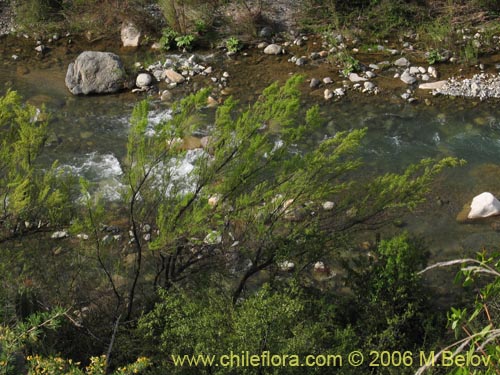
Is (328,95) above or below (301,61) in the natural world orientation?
below

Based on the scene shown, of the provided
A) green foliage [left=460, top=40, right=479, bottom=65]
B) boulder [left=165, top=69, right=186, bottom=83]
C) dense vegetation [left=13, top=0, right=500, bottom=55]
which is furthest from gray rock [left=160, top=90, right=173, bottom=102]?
green foliage [left=460, top=40, right=479, bottom=65]

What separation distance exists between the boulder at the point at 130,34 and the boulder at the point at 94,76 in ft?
4.16

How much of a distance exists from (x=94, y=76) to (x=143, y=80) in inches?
35.8

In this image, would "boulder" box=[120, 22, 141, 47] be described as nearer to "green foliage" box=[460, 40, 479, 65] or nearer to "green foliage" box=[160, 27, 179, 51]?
"green foliage" box=[160, 27, 179, 51]

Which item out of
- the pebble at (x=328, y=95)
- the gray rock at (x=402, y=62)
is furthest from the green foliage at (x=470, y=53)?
the pebble at (x=328, y=95)

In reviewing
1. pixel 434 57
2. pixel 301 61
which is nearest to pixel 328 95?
pixel 301 61

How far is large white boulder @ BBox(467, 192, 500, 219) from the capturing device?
943 centimetres

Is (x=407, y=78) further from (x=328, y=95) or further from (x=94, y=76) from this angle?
(x=94, y=76)

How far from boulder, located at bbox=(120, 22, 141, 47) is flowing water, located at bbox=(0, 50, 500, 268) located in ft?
5.52

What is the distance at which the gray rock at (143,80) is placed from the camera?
12336 mm

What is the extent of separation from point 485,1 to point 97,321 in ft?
34.4

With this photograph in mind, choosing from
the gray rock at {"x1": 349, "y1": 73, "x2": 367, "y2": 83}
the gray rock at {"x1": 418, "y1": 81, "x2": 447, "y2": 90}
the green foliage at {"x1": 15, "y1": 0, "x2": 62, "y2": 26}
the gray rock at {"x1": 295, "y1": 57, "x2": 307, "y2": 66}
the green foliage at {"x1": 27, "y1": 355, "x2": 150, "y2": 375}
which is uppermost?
the green foliage at {"x1": 27, "y1": 355, "x2": 150, "y2": 375}

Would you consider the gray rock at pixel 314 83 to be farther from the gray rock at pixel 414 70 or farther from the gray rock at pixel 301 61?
the gray rock at pixel 414 70

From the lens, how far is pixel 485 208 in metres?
9.43
